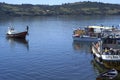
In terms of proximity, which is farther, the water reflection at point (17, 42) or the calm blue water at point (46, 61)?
the water reflection at point (17, 42)

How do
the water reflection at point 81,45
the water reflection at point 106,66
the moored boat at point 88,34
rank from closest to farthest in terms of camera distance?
the water reflection at point 106,66, the water reflection at point 81,45, the moored boat at point 88,34

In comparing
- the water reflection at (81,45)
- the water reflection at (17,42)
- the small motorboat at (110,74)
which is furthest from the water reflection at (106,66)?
the water reflection at (17,42)

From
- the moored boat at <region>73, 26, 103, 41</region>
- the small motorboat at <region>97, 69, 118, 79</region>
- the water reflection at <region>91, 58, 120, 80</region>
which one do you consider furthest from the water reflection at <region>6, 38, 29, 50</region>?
the small motorboat at <region>97, 69, 118, 79</region>

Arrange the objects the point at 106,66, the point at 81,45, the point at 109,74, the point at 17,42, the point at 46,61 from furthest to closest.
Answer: the point at 17,42
the point at 81,45
the point at 46,61
the point at 106,66
the point at 109,74

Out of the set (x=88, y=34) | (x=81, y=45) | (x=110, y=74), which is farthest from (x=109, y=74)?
(x=88, y=34)

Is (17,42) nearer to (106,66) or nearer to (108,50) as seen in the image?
(108,50)

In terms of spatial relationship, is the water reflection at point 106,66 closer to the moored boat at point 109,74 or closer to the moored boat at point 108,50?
the moored boat at point 108,50

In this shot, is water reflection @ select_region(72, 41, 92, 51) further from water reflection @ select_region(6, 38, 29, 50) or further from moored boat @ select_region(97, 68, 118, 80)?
moored boat @ select_region(97, 68, 118, 80)

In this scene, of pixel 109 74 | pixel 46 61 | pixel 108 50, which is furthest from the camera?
pixel 46 61

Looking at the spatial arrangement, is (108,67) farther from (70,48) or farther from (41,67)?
(70,48)

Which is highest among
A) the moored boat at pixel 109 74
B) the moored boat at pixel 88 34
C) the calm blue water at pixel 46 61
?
the moored boat at pixel 88 34

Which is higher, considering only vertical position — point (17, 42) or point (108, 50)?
point (108, 50)

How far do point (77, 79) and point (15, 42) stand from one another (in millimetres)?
38186

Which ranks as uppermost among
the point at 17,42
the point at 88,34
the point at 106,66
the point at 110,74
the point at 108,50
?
the point at 108,50
